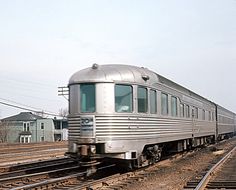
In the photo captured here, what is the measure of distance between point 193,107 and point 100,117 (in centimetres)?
1071

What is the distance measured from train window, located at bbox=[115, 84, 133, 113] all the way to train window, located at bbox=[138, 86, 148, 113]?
17.6 inches

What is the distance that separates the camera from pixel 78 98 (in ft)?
39.9

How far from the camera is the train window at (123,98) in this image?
39.9 feet

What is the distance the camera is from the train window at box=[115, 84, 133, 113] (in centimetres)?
1216

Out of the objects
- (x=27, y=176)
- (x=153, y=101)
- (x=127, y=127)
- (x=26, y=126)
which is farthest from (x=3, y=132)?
(x=127, y=127)

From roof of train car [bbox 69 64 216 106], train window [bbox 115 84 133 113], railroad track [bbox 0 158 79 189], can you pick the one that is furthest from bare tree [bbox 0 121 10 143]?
train window [bbox 115 84 133 113]

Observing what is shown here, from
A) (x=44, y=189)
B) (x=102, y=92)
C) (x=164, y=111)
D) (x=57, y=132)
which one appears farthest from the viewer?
(x=57, y=132)

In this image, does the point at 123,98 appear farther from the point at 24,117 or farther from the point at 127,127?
the point at 24,117

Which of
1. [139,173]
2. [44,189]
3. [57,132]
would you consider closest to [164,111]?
[139,173]

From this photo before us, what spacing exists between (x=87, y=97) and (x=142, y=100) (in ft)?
6.37

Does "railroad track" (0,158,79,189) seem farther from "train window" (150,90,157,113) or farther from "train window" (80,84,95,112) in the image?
"train window" (150,90,157,113)

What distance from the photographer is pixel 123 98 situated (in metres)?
12.3

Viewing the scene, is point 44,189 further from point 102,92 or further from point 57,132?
point 57,132

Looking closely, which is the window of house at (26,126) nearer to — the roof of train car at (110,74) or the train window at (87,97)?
the roof of train car at (110,74)
